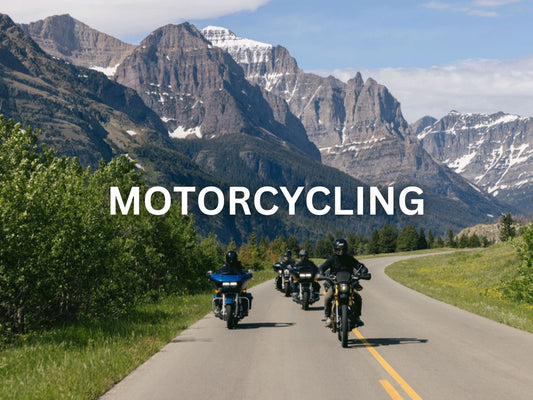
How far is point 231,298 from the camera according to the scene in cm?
1661

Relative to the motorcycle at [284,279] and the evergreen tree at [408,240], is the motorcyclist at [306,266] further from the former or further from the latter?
the evergreen tree at [408,240]

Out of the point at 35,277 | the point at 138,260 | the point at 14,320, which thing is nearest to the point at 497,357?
the point at 35,277

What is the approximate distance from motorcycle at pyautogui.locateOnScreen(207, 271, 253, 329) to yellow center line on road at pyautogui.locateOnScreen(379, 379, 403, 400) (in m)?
7.54

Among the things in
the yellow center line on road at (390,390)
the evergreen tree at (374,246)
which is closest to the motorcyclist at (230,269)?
the yellow center line on road at (390,390)

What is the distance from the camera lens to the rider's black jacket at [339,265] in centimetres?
1344

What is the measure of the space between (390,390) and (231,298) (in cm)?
836

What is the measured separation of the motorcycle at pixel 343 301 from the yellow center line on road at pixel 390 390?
3291 mm

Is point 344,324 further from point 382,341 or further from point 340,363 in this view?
point 340,363

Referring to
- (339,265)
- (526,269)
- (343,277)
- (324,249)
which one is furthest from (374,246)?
(343,277)

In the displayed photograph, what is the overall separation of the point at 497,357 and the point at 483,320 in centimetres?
666

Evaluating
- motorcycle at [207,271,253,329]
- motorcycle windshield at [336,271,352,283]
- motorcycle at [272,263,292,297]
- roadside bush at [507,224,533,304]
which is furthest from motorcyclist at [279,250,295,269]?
motorcycle windshield at [336,271,352,283]

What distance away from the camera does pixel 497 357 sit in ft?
37.1

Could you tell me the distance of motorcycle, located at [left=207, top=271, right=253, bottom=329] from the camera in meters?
16.4

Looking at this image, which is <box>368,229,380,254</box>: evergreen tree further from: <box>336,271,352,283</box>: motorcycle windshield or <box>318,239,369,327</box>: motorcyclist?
<box>336,271,352,283</box>: motorcycle windshield
